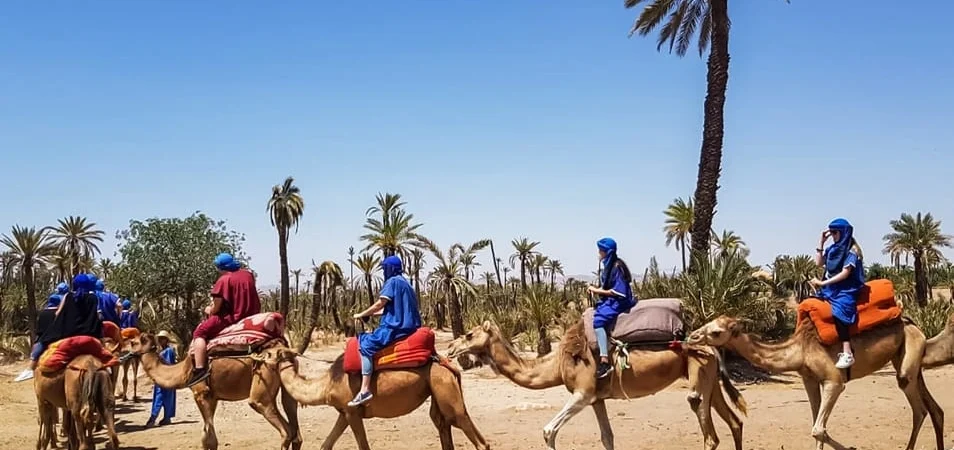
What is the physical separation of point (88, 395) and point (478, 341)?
4.99 meters

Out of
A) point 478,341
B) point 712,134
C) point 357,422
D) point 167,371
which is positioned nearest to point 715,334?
point 478,341

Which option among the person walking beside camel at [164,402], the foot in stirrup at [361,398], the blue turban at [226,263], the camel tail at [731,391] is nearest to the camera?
the foot in stirrup at [361,398]

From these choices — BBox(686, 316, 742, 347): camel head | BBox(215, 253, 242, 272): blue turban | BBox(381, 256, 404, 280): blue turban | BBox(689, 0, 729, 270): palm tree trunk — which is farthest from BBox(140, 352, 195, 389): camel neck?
BBox(689, 0, 729, 270): palm tree trunk

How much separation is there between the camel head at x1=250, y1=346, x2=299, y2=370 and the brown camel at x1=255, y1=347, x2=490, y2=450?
1.46ft

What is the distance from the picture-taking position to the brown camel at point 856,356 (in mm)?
9391

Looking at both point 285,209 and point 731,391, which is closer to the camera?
point 731,391

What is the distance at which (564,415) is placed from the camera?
894 centimetres

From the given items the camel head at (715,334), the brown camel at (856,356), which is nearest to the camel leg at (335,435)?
the camel head at (715,334)

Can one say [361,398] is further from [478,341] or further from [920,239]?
[920,239]

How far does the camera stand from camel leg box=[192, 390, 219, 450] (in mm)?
9477

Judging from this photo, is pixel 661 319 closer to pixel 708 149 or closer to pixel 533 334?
pixel 708 149

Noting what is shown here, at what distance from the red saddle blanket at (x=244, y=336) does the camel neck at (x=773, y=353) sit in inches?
223

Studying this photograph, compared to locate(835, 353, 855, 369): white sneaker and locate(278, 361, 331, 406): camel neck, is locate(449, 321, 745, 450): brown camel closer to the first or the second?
locate(835, 353, 855, 369): white sneaker

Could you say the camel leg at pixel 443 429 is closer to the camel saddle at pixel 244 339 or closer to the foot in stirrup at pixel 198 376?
the camel saddle at pixel 244 339
